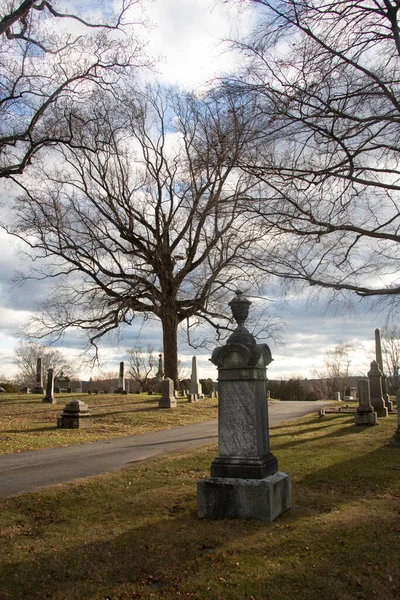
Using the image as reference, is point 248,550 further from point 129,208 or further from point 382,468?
point 129,208

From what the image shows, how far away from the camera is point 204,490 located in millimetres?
6176

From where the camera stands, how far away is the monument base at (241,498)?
588 cm

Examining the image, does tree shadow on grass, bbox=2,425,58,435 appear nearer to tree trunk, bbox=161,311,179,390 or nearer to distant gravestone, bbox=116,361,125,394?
tree trunk, bbox=161,311,179,390

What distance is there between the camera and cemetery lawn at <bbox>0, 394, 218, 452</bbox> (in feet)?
46.2

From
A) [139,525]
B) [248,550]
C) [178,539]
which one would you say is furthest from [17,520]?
[248,550]

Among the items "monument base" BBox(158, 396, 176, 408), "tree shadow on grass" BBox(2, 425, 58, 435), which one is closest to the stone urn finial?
"tree shadow on grass" BBox(2, 425, 58, 435)

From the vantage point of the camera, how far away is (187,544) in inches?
200

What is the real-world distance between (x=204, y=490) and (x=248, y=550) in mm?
1380

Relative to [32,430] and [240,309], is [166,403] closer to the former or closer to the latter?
[32,430]

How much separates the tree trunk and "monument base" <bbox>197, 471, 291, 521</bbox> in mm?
21054

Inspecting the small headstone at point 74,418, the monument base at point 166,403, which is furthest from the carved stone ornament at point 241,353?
the monument base at point 166,403

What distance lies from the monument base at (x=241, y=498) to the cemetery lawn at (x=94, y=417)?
7.43 metres

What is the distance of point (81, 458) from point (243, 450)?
5.93 meters

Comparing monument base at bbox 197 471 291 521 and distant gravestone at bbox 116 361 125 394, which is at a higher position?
distant gravestone at bbox 116 361 125 394
